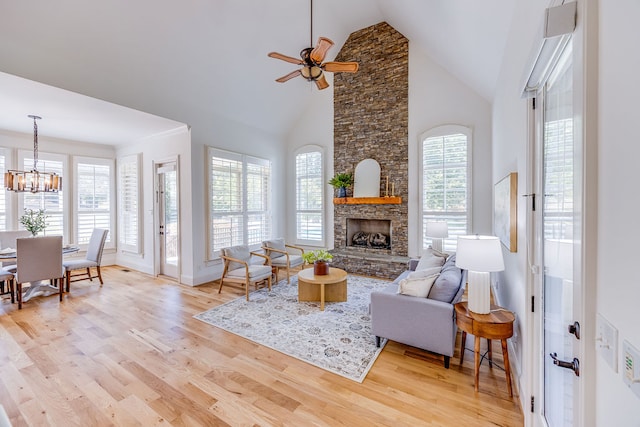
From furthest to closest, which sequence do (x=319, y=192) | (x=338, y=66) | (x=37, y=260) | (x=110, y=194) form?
1. (x=319, y=192)
2. (x=110, y=194)
3. (x=37, y=260)
4. (x=338, y=66)

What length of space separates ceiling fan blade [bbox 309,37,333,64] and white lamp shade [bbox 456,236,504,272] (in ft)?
8.08

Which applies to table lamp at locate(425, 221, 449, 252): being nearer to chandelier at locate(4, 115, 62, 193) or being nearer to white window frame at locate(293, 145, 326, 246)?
white window frame at locate(293, 145, 326, 246)

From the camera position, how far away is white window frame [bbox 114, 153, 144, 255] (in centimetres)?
577

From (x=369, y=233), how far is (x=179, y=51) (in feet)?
16.2

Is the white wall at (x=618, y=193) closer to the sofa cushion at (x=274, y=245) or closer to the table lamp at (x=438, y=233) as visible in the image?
the table lamp at (x=438, y=233)

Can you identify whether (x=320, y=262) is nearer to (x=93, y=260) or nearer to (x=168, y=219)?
(x=168, y=219)

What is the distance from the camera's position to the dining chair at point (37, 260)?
12.4 feet

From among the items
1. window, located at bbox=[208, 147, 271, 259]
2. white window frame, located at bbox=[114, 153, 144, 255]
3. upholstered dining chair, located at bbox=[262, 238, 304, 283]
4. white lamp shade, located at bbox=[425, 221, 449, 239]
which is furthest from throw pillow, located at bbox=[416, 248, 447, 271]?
white window frame, located at bbox=[114, 153, 144, 255]

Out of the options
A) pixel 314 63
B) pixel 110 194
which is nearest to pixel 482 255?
pixel 314 63

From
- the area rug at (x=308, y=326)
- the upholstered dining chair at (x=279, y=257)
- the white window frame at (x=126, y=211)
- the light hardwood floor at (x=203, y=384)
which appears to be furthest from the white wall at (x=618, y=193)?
the white window frame at (x=126, y=211)

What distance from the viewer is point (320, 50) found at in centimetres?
307

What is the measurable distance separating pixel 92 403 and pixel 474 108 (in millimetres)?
6440

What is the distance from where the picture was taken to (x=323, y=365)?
2521 millimetres

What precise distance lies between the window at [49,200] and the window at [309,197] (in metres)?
5.01
